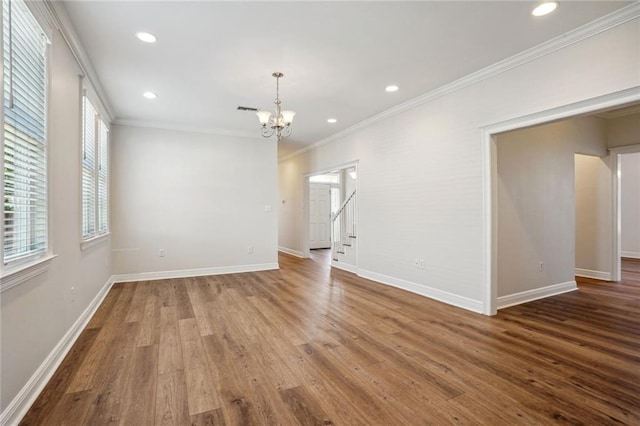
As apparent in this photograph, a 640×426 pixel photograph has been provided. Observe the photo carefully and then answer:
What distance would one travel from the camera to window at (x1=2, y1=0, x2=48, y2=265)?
1.69m

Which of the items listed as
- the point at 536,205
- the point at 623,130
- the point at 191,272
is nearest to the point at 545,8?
the point at 536,205

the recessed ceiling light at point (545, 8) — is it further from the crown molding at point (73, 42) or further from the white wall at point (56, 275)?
the white wall at point (56, 275)

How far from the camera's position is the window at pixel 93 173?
339 centimetres

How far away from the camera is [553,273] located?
433 centimetres

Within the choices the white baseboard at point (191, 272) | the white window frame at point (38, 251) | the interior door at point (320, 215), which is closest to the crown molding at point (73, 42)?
the white window frame at point (38, 251)

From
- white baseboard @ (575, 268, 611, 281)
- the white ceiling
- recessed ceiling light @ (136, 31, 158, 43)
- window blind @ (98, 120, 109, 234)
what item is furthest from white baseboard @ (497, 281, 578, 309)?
window blind @ (98, 120, 109, 234)

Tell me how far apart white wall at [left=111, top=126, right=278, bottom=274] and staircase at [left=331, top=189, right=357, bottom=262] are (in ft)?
4.50

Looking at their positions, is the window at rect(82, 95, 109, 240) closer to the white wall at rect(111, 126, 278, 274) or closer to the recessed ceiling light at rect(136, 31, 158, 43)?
the white wall at rect(111, 126, 278, 274)

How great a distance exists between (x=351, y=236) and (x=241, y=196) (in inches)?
93.6

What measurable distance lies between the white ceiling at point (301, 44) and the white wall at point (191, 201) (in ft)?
4.12

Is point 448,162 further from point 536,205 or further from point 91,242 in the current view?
point 91,242

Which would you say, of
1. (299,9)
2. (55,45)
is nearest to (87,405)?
(55,45)

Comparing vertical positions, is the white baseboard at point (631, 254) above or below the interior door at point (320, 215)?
below

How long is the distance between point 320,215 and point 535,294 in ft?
21.6
